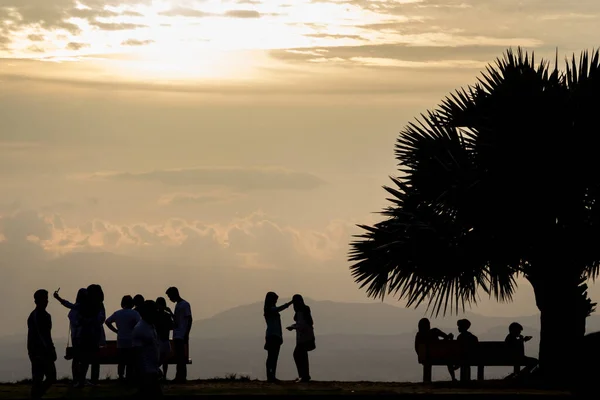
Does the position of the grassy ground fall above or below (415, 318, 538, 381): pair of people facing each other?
below

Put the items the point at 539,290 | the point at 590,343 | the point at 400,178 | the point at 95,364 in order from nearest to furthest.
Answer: the point at 590,343
the point at 95,364
the point at 539,290
the point at 400,178

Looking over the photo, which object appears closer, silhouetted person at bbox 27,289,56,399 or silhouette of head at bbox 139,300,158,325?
silhouette of head at bbox 139,300,158,325

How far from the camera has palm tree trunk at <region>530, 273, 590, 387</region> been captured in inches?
1051

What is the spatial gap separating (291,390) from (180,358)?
3.15 metres

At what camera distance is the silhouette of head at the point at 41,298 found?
69.3ft

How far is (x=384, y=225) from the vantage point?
1142 inches

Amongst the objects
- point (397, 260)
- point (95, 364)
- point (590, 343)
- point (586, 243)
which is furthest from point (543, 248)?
point (95, 364)

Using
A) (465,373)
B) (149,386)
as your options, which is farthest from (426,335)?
(149,386)

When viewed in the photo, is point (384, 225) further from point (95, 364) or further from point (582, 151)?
point (95, 364)

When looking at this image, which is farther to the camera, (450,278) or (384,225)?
(384,225)

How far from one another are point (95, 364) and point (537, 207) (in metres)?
9.44

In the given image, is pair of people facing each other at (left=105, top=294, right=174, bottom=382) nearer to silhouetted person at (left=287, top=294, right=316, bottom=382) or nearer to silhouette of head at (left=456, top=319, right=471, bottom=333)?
silhouetted person at (left=287, top=294, right=316, bottom=382)

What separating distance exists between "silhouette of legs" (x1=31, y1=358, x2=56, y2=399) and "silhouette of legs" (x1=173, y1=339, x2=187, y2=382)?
4559 mm

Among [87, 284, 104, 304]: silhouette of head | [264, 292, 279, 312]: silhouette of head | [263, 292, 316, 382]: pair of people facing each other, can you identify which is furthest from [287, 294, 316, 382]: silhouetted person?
[87, 284, 104, 304]: silhouette of head
